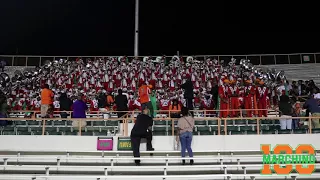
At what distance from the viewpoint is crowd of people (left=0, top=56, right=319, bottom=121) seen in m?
14.6

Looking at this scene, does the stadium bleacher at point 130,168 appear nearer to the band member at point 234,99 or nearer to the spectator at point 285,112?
the spectator at point 285,112

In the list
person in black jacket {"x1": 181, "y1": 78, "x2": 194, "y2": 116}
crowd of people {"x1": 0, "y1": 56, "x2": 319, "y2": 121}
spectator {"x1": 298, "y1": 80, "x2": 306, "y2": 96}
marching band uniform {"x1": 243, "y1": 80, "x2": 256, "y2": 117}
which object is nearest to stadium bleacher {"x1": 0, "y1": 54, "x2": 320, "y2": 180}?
person in black jacket {"x1": 181, "y1": 78, "x2": 194, "y2": 116}

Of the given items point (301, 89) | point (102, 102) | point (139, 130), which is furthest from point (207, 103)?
point (139, 130)

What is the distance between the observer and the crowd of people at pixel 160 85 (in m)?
14.6


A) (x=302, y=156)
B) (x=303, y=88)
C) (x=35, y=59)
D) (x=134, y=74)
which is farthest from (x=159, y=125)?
(x=35, y=59)

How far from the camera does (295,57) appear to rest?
80.4ft

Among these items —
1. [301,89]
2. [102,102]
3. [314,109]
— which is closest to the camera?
[314,109]

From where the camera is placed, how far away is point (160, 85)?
1844cm

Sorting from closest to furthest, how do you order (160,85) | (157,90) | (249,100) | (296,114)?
(296,114), (249,100), (157,90), (160,85)

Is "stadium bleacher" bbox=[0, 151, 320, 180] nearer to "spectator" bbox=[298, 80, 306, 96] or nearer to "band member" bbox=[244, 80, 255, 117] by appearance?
"band member" bbox=[244, 80, 255, 117]

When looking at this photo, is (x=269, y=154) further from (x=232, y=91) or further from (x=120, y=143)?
(x=232, y=91)

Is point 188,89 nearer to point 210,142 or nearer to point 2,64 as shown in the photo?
point 210,142

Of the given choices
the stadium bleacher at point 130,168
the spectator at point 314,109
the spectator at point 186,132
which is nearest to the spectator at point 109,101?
the stadium bleacher at point 130,168

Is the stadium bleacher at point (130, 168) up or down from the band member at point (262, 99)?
down
